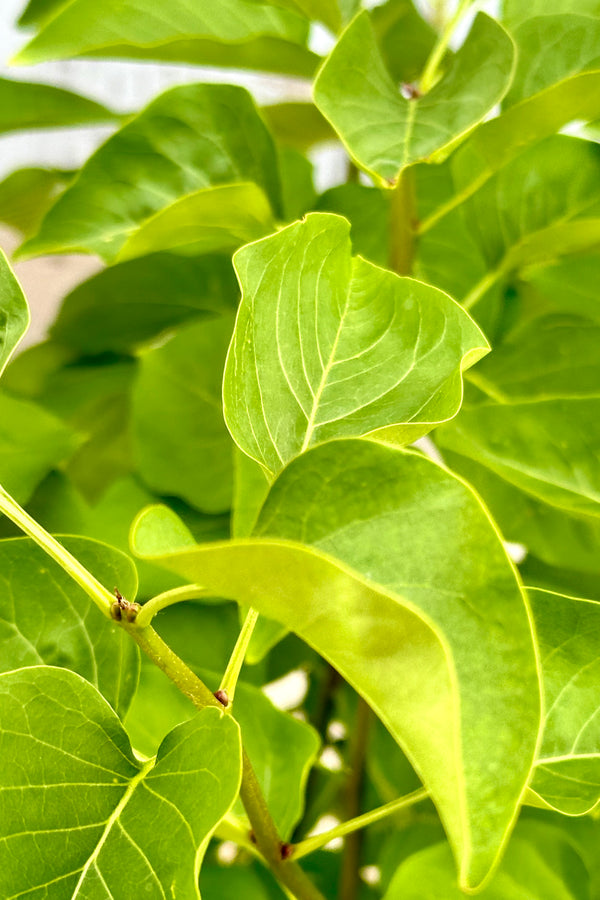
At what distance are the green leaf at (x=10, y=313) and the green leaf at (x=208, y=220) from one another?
9cm

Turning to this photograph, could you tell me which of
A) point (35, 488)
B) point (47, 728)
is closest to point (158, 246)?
point (35, 488)

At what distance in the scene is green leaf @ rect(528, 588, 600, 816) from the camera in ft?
0.78

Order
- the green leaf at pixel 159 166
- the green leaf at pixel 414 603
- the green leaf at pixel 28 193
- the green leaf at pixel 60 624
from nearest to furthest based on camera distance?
the green leaf at pixel 414 603
the green leaf at pixel 60 624
the green leaf at pixel 159 166
the green leaf at pixel 28 193

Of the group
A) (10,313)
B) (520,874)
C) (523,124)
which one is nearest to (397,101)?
(523,124)

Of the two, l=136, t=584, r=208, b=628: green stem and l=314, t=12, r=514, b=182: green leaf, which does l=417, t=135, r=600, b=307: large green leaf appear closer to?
l=314, t=12, r=514, b=182: green leaf

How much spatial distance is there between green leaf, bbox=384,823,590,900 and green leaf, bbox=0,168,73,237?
1.19 feet

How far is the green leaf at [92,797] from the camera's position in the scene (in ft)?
0.61

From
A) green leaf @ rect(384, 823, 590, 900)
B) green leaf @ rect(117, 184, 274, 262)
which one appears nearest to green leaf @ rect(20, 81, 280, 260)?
green leaf @ rect(117, 184, 274, 262)

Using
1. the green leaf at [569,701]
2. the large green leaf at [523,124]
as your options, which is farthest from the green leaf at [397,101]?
the green leaf at [569,701]

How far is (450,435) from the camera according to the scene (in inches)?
12.7

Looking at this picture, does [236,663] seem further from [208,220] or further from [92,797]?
[208,220]

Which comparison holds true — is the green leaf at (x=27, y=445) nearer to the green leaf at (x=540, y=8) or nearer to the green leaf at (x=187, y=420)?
the green leaf at (x=187, y=420)

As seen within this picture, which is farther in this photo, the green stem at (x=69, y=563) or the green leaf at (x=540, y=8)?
the green leaf at (x=540, y=8)

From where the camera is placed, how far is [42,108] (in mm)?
447
